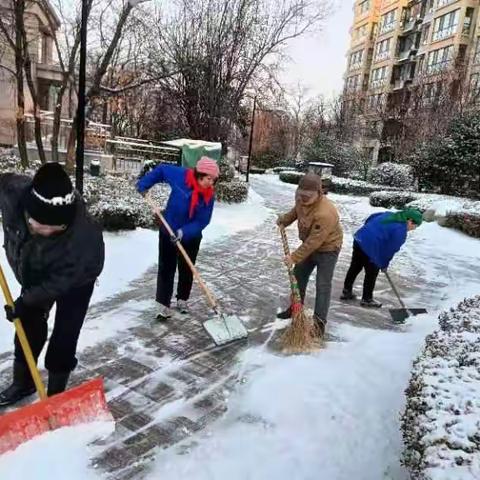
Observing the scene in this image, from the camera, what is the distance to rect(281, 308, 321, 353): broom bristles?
13.2ft

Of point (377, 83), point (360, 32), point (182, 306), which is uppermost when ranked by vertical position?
point (360, 32)

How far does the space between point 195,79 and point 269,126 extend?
88.4 feet

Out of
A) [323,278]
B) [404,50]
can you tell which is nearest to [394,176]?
[323,278]

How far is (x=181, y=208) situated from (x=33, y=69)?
16.5 meters

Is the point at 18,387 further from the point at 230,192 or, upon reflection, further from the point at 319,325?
the point at 230,192

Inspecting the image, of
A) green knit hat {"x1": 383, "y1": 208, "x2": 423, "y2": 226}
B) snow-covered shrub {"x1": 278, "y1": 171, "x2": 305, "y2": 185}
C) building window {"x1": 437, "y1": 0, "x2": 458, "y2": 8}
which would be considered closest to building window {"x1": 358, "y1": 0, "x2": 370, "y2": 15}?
building window {"x1": 437, "y1": 0, "x2": 458, "y2": 8}

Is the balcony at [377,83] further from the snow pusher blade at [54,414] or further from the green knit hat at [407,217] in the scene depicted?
the snow pusher blade at [54,414]

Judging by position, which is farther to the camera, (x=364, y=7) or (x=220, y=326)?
(x=364, y=7)

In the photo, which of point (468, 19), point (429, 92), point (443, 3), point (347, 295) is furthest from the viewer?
point (443, 3)

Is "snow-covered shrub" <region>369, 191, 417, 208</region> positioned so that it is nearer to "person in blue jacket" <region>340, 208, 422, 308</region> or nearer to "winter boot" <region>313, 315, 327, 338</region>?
"person in blue jacket" <region>340, 208, 422, 308</region>

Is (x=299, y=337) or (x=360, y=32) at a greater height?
(x=360, y=32)

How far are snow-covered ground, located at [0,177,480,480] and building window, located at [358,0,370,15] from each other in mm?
55636

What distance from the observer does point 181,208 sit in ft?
13.9

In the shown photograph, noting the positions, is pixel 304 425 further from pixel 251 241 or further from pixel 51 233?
pixel 251 241
